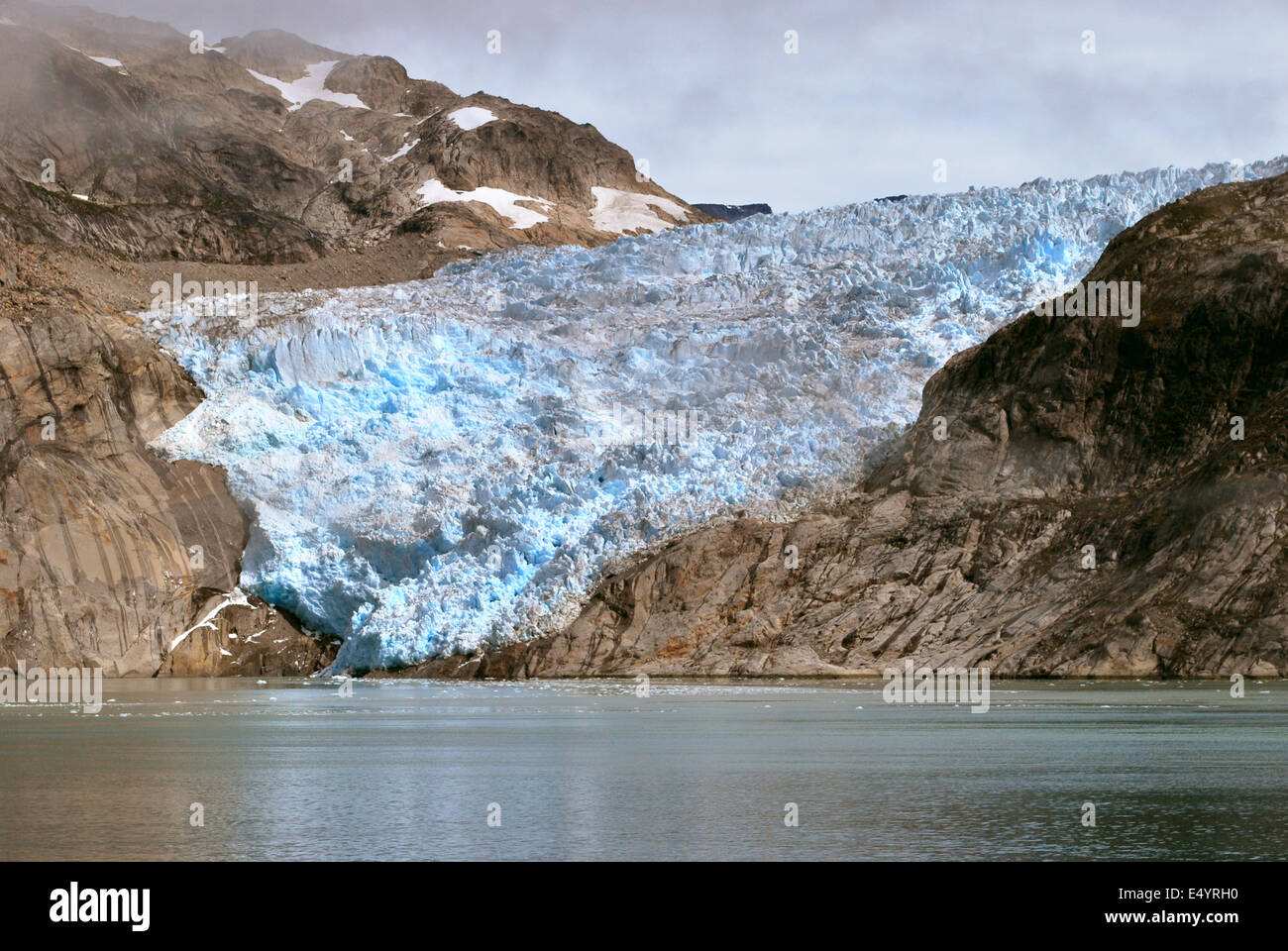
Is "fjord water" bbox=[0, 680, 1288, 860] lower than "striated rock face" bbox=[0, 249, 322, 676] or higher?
lower

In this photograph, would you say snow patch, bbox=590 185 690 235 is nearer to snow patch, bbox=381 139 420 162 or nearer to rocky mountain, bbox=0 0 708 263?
rocky mountain, bbox=0 0 708 263

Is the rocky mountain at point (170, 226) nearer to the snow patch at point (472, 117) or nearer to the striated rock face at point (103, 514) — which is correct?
the striated rock face at point (103, 514)

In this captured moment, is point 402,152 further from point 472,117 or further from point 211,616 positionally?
point 211,616

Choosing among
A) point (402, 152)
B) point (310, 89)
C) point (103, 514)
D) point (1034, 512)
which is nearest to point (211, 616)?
point (103, 514)

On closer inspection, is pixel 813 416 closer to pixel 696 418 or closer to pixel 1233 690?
pixel 696 418

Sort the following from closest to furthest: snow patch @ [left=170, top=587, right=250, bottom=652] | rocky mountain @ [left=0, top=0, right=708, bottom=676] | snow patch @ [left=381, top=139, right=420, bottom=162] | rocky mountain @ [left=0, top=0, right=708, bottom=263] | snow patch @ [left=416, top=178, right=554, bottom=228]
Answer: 1. rocky mountain @ [left=0, top=0, right=708, bottom=676]
2. snow patch @ [left=170, top=587, right=250, bottom=652]
3. rocky mountain @ [left=0, top=0, right=708, bottom=263]
4. snow patch @ [left=416, top=178, right=554, bottom=228]
5. snow patch @ [left=381, top=139, right=420, bottom=162]

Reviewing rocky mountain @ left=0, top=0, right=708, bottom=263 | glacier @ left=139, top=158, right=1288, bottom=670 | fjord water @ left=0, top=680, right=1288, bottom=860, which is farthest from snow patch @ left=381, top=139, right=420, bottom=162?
fjord water @ left=0, top=680, right=1288, bottom=860

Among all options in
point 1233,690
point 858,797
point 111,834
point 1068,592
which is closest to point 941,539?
point 1068,592

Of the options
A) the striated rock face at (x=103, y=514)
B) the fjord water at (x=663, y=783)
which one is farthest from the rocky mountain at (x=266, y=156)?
the fjord water at (x=663, y=783)
